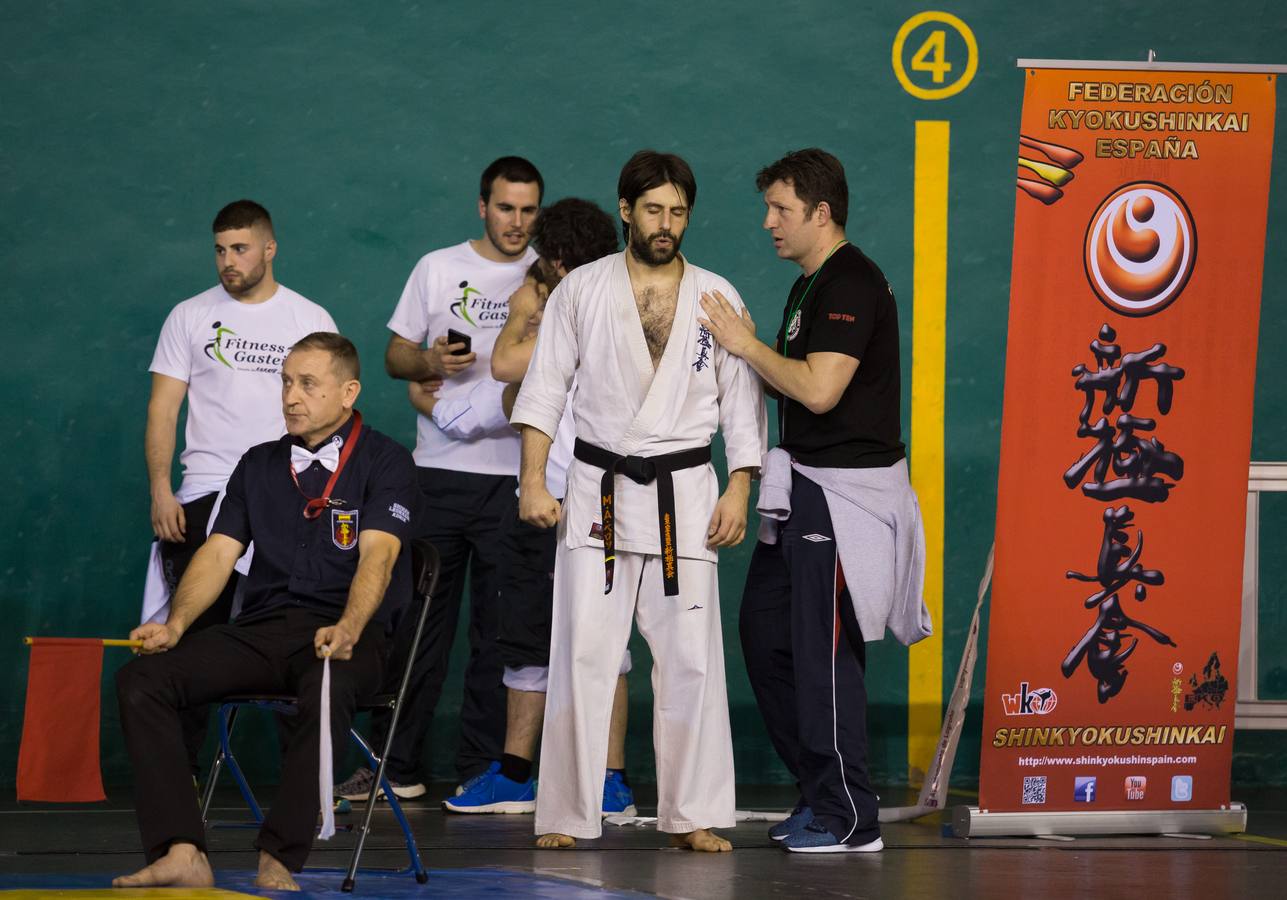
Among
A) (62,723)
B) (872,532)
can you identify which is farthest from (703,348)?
(62,723)

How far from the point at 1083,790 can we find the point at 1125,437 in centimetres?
96

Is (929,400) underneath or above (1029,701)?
Result: above

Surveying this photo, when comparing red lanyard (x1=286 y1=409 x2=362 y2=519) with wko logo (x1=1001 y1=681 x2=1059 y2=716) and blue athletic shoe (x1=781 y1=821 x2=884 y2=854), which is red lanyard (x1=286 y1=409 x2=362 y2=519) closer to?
blue athletic shoe (x1=781 y1=821 x2=884 y2=854)

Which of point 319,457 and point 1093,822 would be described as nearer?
point 319,457

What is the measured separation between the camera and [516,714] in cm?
491

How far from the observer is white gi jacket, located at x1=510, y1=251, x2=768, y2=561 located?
13.6 feet

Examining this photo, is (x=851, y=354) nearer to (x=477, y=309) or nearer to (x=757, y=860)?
(x=757, y=860)

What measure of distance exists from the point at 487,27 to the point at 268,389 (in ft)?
5.62

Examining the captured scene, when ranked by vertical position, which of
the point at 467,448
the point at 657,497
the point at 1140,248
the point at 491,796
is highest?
the point at 1140,248

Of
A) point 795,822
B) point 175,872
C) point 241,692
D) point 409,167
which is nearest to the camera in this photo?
point 175,872

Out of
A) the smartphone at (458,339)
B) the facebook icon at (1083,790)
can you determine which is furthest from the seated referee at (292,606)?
the facebook icon at (1083,790)

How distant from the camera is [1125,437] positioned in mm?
4500

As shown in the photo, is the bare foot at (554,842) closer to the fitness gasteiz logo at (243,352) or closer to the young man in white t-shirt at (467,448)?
the young man in white t-shirt at (467,448)

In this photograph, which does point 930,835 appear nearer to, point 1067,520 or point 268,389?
point 1067,520
